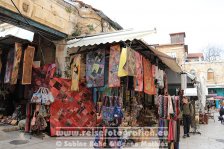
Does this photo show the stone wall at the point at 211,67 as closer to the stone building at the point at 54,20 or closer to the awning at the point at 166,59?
the awning at the point at 166,59

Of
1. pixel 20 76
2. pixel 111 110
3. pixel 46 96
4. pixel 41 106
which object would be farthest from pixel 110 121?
pixel 20 76

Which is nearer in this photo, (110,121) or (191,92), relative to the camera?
(110,121)

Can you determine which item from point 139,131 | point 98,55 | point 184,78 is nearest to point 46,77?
point 98,55

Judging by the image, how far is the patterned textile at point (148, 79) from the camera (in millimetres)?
8501

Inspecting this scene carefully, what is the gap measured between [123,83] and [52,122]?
291 cm

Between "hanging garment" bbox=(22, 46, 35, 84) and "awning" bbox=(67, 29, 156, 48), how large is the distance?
152 centimetres

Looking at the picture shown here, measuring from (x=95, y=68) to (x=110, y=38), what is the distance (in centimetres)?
127

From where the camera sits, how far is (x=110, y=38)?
7410 mm

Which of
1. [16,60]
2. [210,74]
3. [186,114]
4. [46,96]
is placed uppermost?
[210,74]

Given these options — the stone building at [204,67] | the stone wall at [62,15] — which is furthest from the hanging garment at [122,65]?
the stone building at [204,67]

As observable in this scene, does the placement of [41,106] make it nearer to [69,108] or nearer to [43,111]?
[43,111]

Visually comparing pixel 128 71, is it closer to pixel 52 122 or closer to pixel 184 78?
pixel 52 122

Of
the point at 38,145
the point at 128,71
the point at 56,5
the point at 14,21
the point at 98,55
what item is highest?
the point at 56,5

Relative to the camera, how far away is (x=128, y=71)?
678cm
